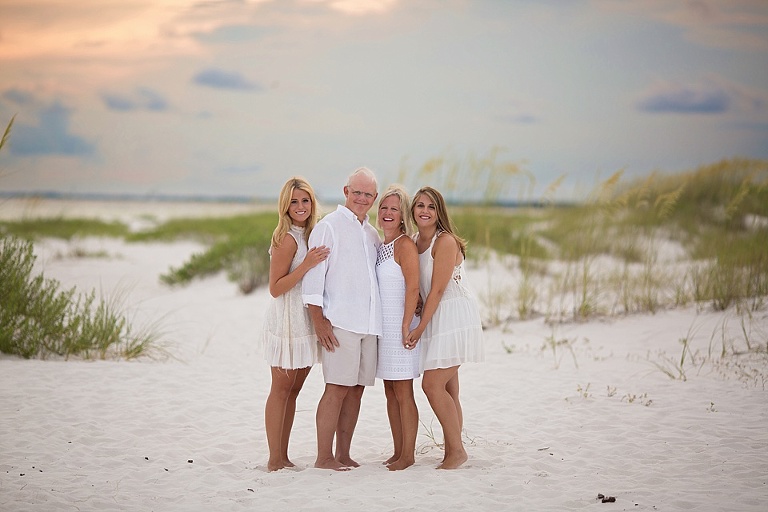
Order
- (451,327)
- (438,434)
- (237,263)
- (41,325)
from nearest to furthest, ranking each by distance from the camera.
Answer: (451,327) → (438,434) → (41,325) → (237,263)

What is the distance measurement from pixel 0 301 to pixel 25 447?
3.05 meters

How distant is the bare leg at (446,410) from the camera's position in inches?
196

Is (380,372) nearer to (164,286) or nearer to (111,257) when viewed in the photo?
(164,286)

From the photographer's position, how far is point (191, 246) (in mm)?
21328

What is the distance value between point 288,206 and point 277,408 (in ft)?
4.69

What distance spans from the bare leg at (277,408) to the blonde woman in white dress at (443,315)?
0.91 meters

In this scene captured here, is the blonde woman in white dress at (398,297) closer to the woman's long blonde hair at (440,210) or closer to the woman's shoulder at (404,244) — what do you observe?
the woman's shoulder at (404,244)

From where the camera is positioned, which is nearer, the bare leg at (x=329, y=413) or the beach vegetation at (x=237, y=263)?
the bare leg at (x=329, y=413)

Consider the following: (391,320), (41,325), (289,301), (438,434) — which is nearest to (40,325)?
(41,325)

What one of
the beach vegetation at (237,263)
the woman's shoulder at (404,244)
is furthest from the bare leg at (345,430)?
the beach vegetation at (237,263)

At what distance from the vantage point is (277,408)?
16.6 feet

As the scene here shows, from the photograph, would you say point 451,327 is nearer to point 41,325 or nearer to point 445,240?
point 445,240

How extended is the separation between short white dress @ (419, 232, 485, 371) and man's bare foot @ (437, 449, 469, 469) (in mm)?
679

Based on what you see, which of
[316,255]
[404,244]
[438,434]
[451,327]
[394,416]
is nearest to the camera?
[316,255]
